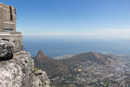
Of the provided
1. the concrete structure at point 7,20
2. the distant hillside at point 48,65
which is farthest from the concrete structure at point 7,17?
the distant hillside at point 48,65

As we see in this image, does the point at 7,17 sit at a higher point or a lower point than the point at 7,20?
higher

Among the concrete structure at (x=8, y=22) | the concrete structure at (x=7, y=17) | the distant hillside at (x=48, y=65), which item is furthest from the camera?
the distant hillside at (x=48, y=65)

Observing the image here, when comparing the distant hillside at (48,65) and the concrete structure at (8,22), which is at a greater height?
the concrete structure at (8,22)

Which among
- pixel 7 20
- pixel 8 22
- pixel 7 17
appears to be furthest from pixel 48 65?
pixel 7 20

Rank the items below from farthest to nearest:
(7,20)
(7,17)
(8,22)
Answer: (7,17), (8,22), (7,20)

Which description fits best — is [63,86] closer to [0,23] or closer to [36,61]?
[36,61]

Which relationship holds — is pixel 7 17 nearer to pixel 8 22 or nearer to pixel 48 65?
pixel 8 22

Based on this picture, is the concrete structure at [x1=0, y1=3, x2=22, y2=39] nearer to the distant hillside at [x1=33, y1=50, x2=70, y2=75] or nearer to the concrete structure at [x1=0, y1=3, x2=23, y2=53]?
the concrete structure at [x1=0, y1=3, x2=23, y2=53]

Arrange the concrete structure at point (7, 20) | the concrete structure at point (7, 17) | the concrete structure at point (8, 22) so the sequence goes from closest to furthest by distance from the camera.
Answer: the concrete structure at point (8, 22) < the concrete structure at point (7, 20) < the concrete structure at point (7, 17)

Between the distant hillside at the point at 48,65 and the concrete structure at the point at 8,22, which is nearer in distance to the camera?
the concrete structure at the point at 8,22

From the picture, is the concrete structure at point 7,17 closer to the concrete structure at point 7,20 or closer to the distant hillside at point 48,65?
the concrete structure at point 7,20
